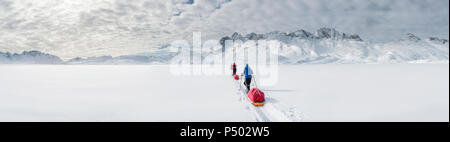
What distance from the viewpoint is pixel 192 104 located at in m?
6.68

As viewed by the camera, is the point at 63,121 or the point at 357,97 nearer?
the point at 63,121

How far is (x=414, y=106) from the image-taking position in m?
6.27

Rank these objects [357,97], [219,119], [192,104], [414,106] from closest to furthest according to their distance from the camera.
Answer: [219,119] → [414,106] → [192,104] → [357,97]

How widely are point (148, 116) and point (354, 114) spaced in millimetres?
5648

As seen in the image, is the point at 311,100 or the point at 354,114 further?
the point at 311,100

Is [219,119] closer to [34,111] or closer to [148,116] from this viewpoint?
[148,116]

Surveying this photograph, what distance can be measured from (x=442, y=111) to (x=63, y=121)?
10605 mm

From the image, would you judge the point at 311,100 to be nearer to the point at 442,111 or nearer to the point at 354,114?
the point at 354,114
